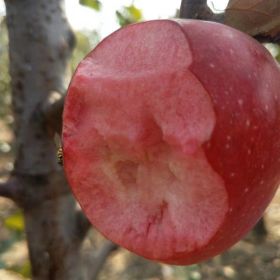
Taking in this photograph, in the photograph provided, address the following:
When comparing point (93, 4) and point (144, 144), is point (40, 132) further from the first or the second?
point (144, 144)

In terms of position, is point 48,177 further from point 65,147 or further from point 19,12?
point 65,147

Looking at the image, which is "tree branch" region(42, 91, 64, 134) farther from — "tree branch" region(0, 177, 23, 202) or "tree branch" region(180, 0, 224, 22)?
"tree branch" region(180, 0, 224, 22)

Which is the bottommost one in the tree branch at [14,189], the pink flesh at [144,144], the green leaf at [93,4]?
the tree branch at [14,189]

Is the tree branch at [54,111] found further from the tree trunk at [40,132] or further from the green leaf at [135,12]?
the green leaf at [135,12]

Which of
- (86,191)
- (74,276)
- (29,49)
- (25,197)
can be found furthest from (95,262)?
(86,191)

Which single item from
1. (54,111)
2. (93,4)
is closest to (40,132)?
(54,111)

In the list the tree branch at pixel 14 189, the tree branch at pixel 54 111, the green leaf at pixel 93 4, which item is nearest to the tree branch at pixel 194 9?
the tree branch at pixel 54 111
